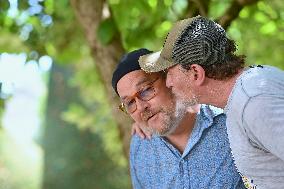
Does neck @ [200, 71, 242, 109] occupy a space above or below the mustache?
below

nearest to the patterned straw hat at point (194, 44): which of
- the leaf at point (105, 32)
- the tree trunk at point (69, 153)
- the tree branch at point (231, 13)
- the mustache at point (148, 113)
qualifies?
the mustache at point (148, 113)

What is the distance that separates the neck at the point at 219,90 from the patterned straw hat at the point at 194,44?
88mm

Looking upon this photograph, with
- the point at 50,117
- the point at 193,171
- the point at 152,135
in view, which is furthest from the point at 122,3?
the point at 50,117

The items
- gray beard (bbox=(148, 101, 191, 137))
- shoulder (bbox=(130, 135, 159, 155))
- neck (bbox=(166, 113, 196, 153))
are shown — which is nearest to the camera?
gray beard (bbox=(148, 101, 191, 137))

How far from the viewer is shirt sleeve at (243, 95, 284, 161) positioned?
7.64 ft

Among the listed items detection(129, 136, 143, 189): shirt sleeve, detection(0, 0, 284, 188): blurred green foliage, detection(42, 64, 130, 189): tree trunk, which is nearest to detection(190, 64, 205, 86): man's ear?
detection(129, 136, 143, 189): shirt sleeve

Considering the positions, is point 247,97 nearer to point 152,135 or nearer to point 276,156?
point 276,156

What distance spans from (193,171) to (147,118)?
35cm

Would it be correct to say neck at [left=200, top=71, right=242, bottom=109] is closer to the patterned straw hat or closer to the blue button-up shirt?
the patterned straw hat

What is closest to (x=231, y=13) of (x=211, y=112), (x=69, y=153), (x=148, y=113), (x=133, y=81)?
(x=211, y=112)

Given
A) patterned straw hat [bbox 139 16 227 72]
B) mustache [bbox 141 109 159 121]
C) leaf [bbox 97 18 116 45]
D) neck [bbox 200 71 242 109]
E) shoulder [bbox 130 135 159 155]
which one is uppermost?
leaf [bbox 97 18 116 45]

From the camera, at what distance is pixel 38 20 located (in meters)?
5.94

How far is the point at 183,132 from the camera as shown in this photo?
11.5 ft

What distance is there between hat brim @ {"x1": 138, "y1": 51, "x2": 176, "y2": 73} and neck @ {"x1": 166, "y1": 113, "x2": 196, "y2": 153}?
45cm
